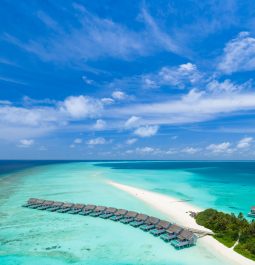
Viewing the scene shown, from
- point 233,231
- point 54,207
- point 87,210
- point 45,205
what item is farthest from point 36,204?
point 233,231

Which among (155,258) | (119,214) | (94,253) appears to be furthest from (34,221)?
(155,258)

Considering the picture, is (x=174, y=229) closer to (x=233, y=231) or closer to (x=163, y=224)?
(x=163, y=224)

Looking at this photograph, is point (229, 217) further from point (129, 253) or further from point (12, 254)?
point (12, 254)

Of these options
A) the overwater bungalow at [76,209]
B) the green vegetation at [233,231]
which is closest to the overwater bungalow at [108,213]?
the overwater bungalow at [76,209]

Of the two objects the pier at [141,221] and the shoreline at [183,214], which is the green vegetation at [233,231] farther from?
the pier at [141,221]


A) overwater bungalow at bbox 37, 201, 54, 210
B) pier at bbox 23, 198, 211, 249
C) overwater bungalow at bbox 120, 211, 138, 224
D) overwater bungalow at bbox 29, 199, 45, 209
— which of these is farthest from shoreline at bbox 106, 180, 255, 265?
overwater bungalow at bbox 29, 199, 45, 209

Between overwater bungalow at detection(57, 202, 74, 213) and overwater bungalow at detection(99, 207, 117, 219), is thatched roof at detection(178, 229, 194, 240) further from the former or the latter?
overwater bungalow at detection(57, 202, 74, 213)
